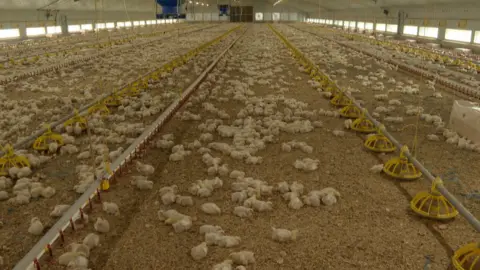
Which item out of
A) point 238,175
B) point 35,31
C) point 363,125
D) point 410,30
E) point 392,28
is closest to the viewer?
point 238,175

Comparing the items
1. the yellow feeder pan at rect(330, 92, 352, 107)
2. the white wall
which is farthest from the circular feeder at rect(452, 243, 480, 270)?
the white wall

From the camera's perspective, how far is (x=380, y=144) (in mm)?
4711

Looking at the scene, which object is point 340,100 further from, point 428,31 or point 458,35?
point 428,31

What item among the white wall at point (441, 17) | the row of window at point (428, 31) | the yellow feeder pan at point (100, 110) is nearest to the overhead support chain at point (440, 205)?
the yellow feeder pan at point (100, 110)

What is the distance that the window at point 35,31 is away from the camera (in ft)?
77.5

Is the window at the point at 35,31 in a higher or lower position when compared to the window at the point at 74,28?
lower

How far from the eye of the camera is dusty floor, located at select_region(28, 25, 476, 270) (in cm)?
266

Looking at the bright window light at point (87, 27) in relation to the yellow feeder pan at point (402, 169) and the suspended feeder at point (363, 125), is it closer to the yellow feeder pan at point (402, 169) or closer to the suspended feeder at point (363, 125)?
the suspended feeder at point (363, 125)

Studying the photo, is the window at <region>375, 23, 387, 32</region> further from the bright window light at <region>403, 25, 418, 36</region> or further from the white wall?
Result: the bright window light at <region>403, 25, 418, 36</region>

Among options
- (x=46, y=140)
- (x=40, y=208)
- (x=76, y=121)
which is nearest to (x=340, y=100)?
(x=76, y=121)

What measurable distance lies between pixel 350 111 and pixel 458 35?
1436 cm

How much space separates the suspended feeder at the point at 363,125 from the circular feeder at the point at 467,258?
2931mm

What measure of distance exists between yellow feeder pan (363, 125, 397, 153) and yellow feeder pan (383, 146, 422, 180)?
60 cm

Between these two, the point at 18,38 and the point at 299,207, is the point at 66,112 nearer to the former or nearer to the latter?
the point at 299,207
